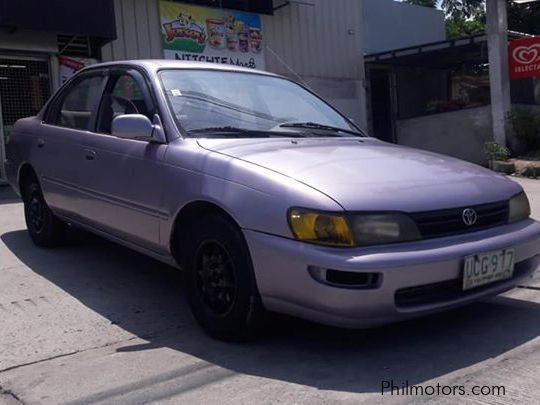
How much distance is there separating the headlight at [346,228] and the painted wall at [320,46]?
10030 mm

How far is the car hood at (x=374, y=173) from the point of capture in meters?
3.35

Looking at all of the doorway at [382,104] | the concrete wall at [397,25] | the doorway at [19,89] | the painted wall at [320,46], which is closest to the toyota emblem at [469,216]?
the doorway at [19,89]

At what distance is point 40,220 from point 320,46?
1144 centimetres

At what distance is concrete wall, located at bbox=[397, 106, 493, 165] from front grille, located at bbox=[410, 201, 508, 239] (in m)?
11.8

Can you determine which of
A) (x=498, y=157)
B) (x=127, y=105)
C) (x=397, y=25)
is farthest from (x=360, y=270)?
(x=397, y=25)

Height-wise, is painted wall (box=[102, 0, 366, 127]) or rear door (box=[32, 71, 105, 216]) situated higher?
painted wall (box=[102, 0, 366, 127])

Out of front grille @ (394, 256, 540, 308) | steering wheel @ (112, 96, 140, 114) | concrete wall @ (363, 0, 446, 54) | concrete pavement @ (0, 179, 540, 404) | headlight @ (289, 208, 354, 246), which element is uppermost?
concrete wall @ (363, 0, 446, 54)

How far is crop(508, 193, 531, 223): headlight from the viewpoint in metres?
3.91

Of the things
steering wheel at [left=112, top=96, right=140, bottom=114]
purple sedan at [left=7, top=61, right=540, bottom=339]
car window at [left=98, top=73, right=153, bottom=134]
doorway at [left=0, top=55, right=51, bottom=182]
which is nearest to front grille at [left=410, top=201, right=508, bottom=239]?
purple sedan at [left=7, top=61, right=540, bottom=339]

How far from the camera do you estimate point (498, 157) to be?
13367mm

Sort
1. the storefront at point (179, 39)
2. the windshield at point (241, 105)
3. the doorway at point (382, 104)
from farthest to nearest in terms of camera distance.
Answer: the doorway at point (382, 104)
the storefront at point (179, 39)
the windshield at point (241, 105)

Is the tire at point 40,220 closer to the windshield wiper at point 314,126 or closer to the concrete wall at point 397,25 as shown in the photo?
the windshield wiper at point 314,126

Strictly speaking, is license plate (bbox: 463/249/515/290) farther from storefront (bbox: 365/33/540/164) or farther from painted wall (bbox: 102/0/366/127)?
storefront (bbox: 365/33/540/164)

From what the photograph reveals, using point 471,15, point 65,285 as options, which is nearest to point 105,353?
point 65,285
